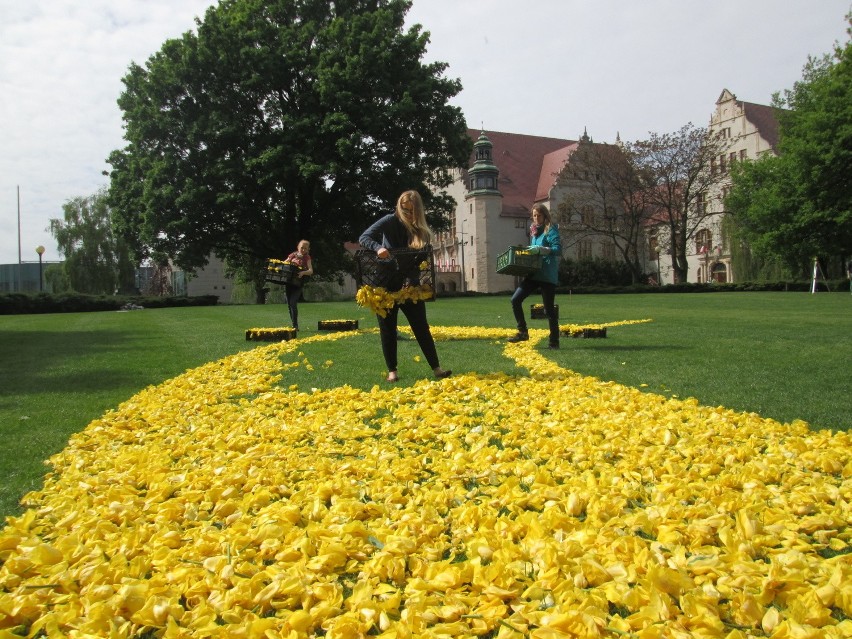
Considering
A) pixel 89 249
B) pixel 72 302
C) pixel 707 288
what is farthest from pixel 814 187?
pixel 89 249

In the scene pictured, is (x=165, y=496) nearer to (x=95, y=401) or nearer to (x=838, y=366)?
(x=95, y=401)

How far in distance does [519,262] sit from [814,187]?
1706 inches

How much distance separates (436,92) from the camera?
A: 37188 millimetres

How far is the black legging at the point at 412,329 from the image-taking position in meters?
7.55

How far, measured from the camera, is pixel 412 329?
7.52 m

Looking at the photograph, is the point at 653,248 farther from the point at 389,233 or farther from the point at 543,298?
the point at 389,233

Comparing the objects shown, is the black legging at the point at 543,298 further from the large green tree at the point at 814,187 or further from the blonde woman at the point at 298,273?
the large green tree at the point at 814,187

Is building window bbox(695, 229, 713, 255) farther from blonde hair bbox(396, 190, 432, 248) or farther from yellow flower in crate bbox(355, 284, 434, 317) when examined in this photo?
yellow flower in crate bbox(355, 284, 434, 317)

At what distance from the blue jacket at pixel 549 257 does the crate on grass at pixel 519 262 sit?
0.13 meters

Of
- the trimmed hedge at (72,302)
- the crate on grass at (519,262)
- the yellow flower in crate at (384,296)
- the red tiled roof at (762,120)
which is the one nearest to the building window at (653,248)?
the red tiled roof at (762,120)

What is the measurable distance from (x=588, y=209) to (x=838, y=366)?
5595cm

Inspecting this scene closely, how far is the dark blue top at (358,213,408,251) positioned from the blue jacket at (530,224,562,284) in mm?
3151

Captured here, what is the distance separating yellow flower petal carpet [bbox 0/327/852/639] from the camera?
8.02 ft

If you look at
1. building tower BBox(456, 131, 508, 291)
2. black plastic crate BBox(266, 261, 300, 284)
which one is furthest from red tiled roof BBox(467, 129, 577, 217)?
black plastic crate BBox(266, 261, 300, 284)
